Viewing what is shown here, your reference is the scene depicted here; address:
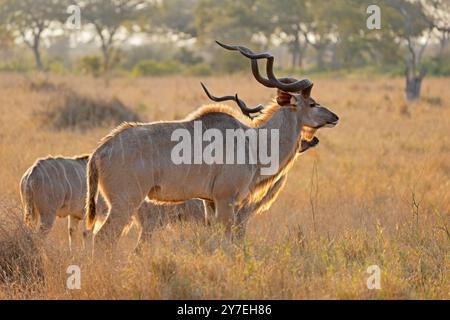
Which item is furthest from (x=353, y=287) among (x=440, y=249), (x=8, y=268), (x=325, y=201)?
(x=325, y=201)

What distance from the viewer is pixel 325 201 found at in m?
7.38

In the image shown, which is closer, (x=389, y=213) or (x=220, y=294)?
(x=220, y=294)

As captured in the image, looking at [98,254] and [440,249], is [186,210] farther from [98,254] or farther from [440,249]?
[440,249]

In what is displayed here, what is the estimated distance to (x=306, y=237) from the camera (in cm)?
541

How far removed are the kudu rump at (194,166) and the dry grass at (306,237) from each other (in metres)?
0.28

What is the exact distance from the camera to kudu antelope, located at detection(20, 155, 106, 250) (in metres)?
5.90

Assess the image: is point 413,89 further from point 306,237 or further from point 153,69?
point 153,69

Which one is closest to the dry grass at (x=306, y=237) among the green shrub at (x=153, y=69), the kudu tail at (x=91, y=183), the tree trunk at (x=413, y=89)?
the kudu tail at (x=91, y=183)

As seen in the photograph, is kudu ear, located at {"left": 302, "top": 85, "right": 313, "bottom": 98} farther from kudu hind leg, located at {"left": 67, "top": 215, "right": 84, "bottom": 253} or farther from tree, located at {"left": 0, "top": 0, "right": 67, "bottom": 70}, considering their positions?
tree, located at {"left": 0, "top": 0, "right": 67, "bottom": 70}

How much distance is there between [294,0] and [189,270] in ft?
103

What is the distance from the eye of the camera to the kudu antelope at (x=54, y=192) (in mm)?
5902

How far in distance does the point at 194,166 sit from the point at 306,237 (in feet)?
3.03

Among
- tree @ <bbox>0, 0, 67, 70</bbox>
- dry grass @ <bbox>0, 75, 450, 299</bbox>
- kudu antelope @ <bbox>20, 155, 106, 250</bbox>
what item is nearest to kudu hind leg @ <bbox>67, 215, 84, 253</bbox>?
kudu antelope @ <bbox>20, 155, 106, 250</bbox>
